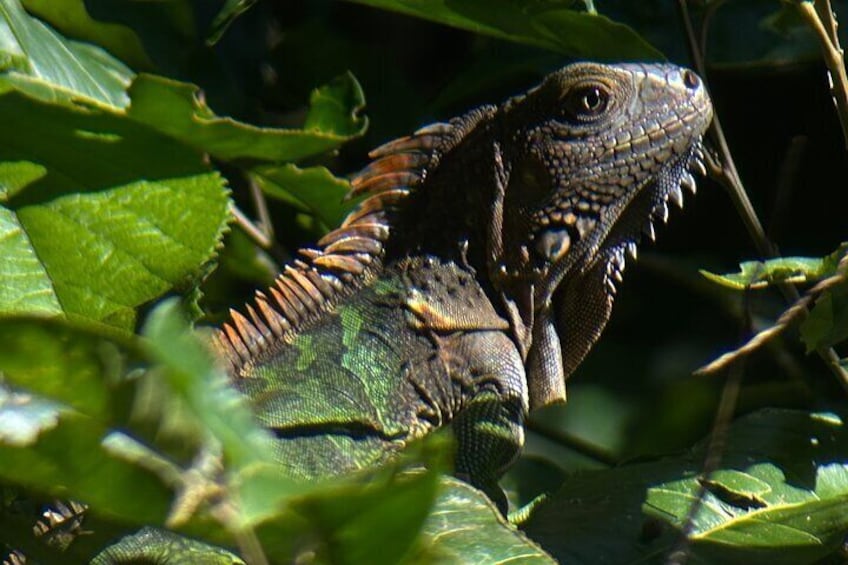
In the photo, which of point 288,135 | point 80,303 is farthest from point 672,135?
point 80,303

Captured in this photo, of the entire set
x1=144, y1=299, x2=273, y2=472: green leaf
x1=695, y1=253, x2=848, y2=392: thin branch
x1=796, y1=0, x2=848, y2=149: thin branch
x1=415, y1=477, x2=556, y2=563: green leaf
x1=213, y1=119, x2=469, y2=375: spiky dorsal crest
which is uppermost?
x1=144, y1=299, x2=273, y2=472: green leaf

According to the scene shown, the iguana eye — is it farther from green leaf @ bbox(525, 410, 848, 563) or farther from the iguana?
green leaf @ bbox(525, 410, 848, 563)

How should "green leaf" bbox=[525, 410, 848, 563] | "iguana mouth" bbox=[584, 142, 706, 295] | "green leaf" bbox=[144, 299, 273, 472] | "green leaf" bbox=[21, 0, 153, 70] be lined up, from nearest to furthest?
"green leaf" bbox=[144, 299, 273, 472], "green leaf" bbox=[525, 410, 848, 563], "green leaf" bbox=[21, 0, 153, 70], "iguana mouth" bbox=[584, 142, 706, 295]

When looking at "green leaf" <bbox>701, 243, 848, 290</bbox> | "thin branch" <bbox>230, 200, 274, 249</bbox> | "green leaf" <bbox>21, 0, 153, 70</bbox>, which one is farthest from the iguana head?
"green leaf" <bbox>21, 0, 153, 70</bbox>

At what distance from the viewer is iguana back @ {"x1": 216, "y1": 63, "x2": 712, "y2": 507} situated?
8.50 feet

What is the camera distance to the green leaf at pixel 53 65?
2.53 meters

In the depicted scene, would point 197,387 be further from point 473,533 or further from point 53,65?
point 53,65

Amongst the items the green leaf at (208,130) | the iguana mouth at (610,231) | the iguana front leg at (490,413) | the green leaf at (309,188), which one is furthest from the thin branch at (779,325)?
the green leaf at (309,188)

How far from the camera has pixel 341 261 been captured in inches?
107

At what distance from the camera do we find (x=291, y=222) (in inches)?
136

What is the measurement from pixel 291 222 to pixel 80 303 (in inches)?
47.5

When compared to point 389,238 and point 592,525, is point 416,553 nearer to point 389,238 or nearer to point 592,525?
point 592,525

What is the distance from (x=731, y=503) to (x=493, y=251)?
840 mm

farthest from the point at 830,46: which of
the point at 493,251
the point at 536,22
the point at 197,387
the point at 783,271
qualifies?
the point at 197,387
